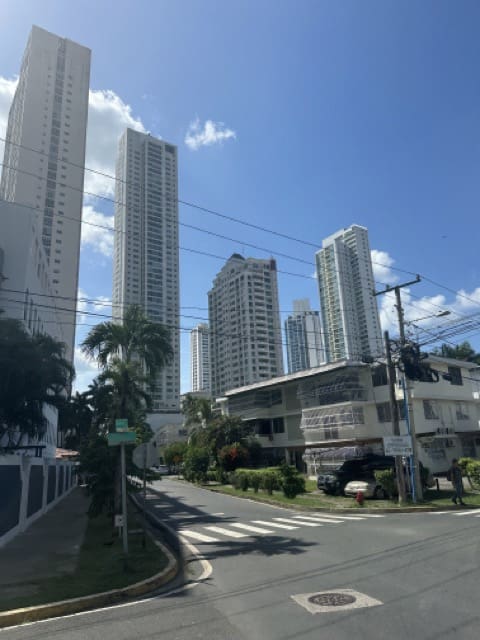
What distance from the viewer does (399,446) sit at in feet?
62.5

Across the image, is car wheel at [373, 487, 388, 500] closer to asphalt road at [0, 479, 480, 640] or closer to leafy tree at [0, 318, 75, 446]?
asphalt road at [0, 479, 480, 640]

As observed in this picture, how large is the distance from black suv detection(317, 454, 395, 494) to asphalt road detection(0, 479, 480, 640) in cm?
1021

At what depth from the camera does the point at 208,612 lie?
20.5 ft

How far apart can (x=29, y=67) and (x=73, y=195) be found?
1264 inches

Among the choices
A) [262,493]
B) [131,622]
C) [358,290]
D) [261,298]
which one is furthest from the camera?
[261,298]

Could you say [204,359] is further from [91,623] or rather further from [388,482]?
[91,623]

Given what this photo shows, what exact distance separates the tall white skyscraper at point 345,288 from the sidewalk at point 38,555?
43.0 ft

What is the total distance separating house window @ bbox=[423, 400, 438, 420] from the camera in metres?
32.5

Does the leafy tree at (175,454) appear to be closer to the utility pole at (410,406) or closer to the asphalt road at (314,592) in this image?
the utility pole at (410,406)

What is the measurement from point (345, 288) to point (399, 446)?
792cm

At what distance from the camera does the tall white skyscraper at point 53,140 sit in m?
96.3

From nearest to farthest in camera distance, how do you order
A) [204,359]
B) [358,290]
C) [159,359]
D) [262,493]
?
1. [159,359]
2. [358,290]
3. [262,493]
4. [204,359]

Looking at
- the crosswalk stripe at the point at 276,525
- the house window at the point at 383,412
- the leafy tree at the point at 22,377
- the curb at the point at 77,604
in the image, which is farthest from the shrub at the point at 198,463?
the curb at the point at 77,604

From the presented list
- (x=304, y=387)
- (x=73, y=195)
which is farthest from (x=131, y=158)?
(x=304, y=387)
